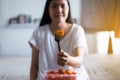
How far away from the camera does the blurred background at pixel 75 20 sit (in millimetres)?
3326

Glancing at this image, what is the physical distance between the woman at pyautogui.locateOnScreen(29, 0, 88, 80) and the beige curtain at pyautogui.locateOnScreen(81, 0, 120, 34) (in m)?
2.37

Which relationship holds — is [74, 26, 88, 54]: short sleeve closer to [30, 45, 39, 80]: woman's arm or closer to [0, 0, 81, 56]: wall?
[30, 45, 39, 80]: woman's arm

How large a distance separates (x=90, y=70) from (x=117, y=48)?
4.69 ft

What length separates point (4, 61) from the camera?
7.26ft

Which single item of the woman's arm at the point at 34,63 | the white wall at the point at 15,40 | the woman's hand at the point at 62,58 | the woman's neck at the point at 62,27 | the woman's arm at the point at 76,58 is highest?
the woman's neck at the point at 62,27

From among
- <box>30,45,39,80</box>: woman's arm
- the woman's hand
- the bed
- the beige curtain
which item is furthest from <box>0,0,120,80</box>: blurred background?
the woman's hand

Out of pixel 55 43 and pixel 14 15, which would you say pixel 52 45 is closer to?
pixel 55 43

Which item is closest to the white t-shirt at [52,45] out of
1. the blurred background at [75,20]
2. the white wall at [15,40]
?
the blurred background at [75,20]

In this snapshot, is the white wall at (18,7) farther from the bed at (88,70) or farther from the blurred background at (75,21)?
the bed at (88,70)

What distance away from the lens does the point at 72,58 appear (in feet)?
2.61

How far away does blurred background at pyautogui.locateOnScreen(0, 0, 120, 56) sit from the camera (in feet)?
10.9

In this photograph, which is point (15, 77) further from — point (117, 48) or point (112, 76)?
point (117, 48)

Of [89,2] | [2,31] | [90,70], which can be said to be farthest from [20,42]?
[90,70]

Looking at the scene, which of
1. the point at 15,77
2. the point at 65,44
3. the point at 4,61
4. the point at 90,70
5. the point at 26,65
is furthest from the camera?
the point at 4,61
